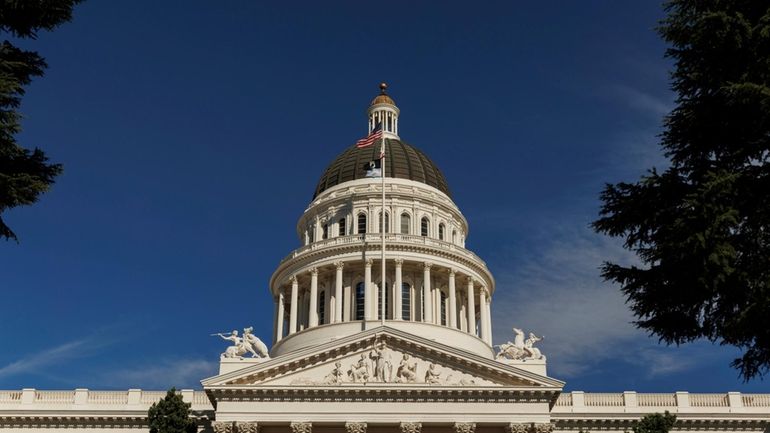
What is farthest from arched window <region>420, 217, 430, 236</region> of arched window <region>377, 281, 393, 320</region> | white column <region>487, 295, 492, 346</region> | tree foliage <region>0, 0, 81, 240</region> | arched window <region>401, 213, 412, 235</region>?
tree foliage <region>0, 0, 81, 240</region>

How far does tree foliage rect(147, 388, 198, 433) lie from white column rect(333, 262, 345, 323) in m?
18.5

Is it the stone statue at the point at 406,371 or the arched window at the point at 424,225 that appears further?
the arched window at the point at 424,225

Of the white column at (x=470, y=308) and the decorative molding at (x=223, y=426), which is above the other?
the white column at (x=470, y=308)

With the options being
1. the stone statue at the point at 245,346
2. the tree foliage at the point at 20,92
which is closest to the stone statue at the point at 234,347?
the stone statue at the point at 245,346

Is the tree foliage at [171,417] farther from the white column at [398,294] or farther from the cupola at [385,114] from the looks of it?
the cupola at [385,114]

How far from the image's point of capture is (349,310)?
60281 mm

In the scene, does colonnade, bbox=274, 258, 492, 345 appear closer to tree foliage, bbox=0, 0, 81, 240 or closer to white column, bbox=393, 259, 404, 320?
white column, bbox=393, 259, 404, 320

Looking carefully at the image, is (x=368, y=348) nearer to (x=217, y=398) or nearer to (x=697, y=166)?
(x=217, y=398)

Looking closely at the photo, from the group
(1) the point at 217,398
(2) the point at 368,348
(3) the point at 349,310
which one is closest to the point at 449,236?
(3) the point at 349,310

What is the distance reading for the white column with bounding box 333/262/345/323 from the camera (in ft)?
196

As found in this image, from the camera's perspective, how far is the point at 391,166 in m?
67.5

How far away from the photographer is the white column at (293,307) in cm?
6116

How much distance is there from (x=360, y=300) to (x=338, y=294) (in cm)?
189

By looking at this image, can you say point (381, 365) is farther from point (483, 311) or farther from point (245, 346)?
point (483, 311)
